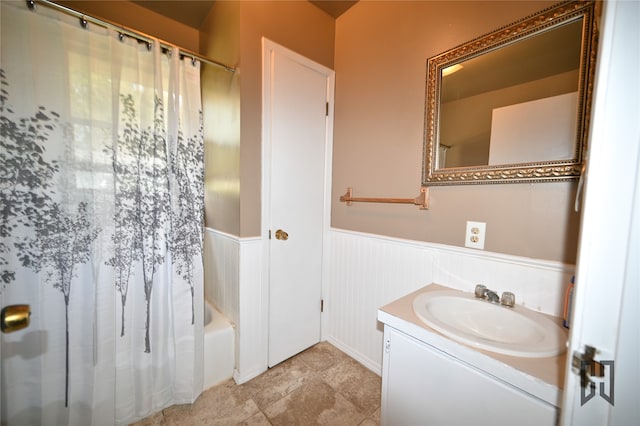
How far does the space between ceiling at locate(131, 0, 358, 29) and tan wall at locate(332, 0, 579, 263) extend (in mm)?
75

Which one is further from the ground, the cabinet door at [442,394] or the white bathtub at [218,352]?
the cabinet door at [442,394]

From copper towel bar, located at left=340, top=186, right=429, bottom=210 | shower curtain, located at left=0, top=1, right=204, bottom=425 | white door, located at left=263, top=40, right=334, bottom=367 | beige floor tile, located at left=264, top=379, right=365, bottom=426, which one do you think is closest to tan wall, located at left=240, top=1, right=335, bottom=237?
white door, located at left=263, top=40, right=334, bottom=367

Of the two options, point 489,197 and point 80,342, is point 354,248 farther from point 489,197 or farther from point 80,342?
point 80,342

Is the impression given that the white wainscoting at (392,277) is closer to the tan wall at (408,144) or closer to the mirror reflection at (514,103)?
the tan wall at (408,144)

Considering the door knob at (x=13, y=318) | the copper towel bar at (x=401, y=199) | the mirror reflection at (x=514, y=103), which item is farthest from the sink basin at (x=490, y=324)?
the door knob at (x=13, y=318)

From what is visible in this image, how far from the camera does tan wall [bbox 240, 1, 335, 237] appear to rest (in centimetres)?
145

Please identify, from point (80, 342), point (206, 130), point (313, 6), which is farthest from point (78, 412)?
point (313, 6)

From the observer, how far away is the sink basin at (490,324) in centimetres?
74

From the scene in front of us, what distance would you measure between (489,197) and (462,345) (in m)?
0.71

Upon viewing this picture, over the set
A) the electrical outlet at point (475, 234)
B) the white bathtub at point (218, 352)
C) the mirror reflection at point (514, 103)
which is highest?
the mirror reflection at point (514, 103)

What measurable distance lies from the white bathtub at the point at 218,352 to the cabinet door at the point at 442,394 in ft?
3.47

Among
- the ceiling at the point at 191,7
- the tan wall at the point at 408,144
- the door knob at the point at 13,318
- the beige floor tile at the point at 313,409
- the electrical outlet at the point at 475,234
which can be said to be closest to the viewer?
the door knob at the point at 13,318

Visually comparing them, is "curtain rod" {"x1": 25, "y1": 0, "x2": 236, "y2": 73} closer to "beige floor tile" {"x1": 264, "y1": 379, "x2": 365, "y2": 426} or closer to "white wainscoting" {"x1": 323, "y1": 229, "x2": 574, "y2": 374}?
"white wainscoting" {"x1": 323, "y1": 229, "x2": 574, "y2": 374}

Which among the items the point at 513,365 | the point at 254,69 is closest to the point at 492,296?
the point at 513,365
